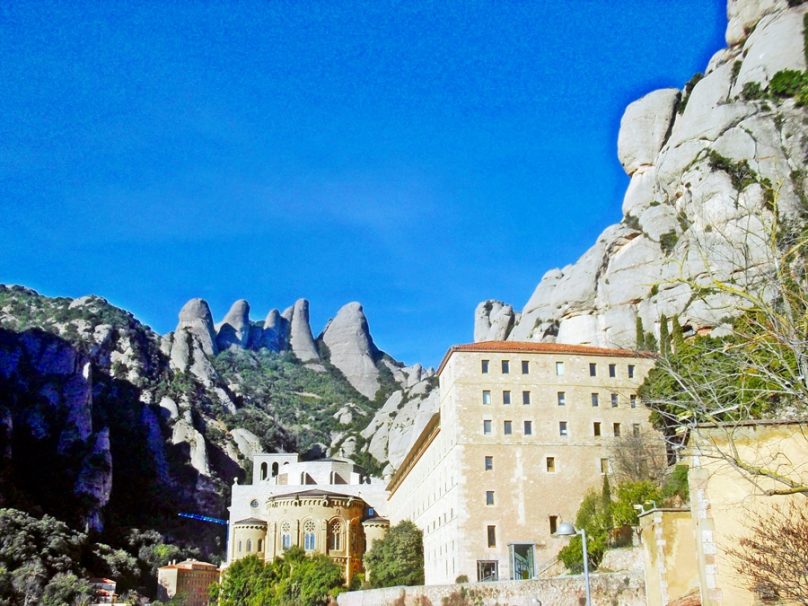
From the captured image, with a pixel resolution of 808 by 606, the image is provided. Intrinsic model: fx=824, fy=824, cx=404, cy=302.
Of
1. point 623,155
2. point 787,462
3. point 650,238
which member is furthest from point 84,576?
point 787,462

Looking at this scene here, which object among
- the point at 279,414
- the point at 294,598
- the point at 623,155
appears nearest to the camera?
the point at 294,598

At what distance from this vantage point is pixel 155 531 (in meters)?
95.9

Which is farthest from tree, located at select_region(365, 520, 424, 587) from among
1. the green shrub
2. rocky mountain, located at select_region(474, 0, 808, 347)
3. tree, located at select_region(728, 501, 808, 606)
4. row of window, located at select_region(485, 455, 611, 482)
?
tree, located at select_region(728, 501, 808, 606)

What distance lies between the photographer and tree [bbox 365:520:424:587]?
62281 millimetres

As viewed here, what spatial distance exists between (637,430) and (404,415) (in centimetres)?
7216

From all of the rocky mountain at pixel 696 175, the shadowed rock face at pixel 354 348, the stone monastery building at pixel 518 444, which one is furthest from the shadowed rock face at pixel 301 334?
the stone monastery building at pixel 518 444

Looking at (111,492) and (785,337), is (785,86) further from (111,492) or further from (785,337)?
(111,492)

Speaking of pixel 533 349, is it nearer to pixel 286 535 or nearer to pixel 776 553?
pixel 286 535

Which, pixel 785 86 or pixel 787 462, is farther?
pixel 785 86

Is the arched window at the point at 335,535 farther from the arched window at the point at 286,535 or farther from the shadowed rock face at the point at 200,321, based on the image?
the shadowed rock face at the point at 200,321

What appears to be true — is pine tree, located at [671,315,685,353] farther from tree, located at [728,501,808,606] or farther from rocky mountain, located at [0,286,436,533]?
rocky mountain, located at [0,286,436,533]

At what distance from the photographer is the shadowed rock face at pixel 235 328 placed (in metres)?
175

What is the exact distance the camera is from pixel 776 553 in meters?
18.2

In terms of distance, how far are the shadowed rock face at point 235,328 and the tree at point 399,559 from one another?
365 ft
